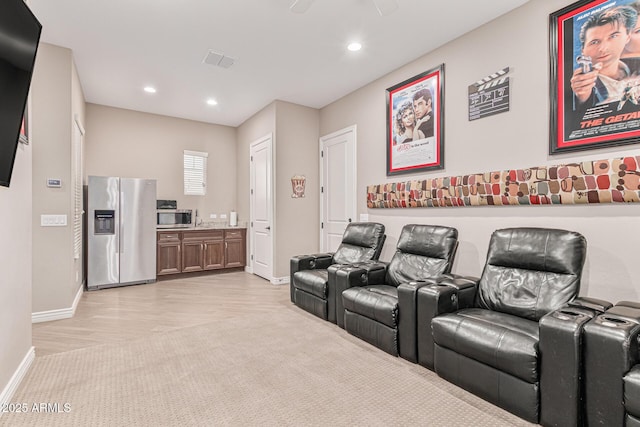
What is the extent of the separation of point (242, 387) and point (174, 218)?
14.6 feet

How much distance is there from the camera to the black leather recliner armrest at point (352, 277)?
321 cm

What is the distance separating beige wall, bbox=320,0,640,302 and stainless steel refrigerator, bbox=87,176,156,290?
4.02 metres

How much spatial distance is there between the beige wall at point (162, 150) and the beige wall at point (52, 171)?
6.32 ft

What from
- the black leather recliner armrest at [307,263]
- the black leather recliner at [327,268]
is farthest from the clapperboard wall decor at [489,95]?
the black leather recliner armrest at [307,263]

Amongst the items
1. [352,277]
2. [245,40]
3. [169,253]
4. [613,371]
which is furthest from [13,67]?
[169,253]

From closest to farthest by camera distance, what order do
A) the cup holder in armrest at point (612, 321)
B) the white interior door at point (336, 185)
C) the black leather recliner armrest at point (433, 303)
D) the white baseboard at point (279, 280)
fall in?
the cup holder in armrest at point (612, 321) → the black leather recliner armrest at point (433, 303) → the white interior door at point (336, 185) → the white baseboard at point (279, 280)

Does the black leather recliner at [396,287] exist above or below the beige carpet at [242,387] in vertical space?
above

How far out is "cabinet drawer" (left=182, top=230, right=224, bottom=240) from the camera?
224 inches

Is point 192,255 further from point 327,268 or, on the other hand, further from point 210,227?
point 327,268

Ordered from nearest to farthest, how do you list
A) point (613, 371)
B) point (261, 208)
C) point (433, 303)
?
1. point (613, 371)
2. point (433, 303)
3. point (261, 208)

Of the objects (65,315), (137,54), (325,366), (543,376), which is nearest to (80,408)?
(325,366)

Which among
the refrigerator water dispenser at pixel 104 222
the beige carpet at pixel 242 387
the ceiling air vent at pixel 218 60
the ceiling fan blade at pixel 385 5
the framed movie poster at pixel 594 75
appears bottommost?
the beige carpet at pixel 242 387

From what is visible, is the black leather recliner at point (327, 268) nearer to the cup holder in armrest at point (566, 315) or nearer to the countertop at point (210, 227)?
the cup holder in armrest at point (566, 315)

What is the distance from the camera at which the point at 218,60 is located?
12.5 feet
